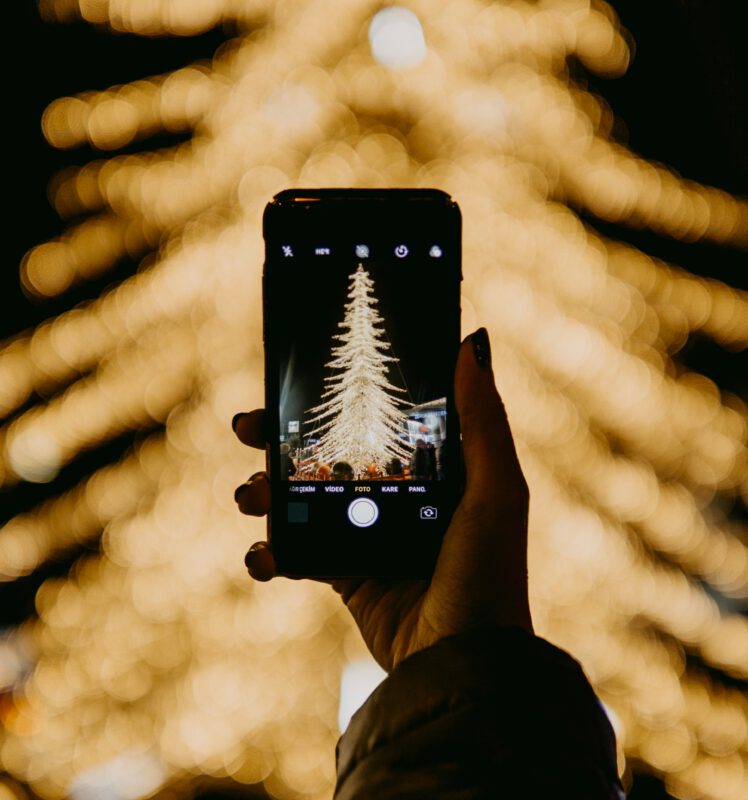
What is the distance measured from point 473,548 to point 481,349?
0.19m

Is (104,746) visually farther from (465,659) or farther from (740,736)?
(740,736)

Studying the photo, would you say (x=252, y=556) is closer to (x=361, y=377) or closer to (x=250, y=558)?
(x=250, y=558)

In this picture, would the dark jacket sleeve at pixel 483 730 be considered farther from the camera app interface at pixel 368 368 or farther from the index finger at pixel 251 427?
the index finger at pixel 251 427

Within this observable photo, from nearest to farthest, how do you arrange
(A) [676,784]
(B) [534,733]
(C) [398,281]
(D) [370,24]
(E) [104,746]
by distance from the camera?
1. (B) [534,733]
2. (C) [398,281]
3. (D) [370,24]
4. (E) [104,746]
5. (A) [676,784]

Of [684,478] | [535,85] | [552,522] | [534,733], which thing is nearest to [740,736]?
[684,478]

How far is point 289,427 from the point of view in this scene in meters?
0.64

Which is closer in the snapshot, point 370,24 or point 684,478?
point 370,24

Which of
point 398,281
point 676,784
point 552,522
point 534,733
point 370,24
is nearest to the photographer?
point 534,733

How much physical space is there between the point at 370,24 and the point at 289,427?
540mm

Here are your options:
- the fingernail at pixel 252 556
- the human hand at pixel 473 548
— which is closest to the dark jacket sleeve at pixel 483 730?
the human hand at pixel 473 548

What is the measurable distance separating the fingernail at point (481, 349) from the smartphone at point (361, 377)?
0.03 meters

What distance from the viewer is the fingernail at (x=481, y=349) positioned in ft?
1.97

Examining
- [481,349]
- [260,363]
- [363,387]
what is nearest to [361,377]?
[363,387]

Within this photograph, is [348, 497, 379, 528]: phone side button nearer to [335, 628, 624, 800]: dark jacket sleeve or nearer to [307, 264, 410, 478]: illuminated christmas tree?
[307, 264, 410, 478]: illuminated christmas tree
